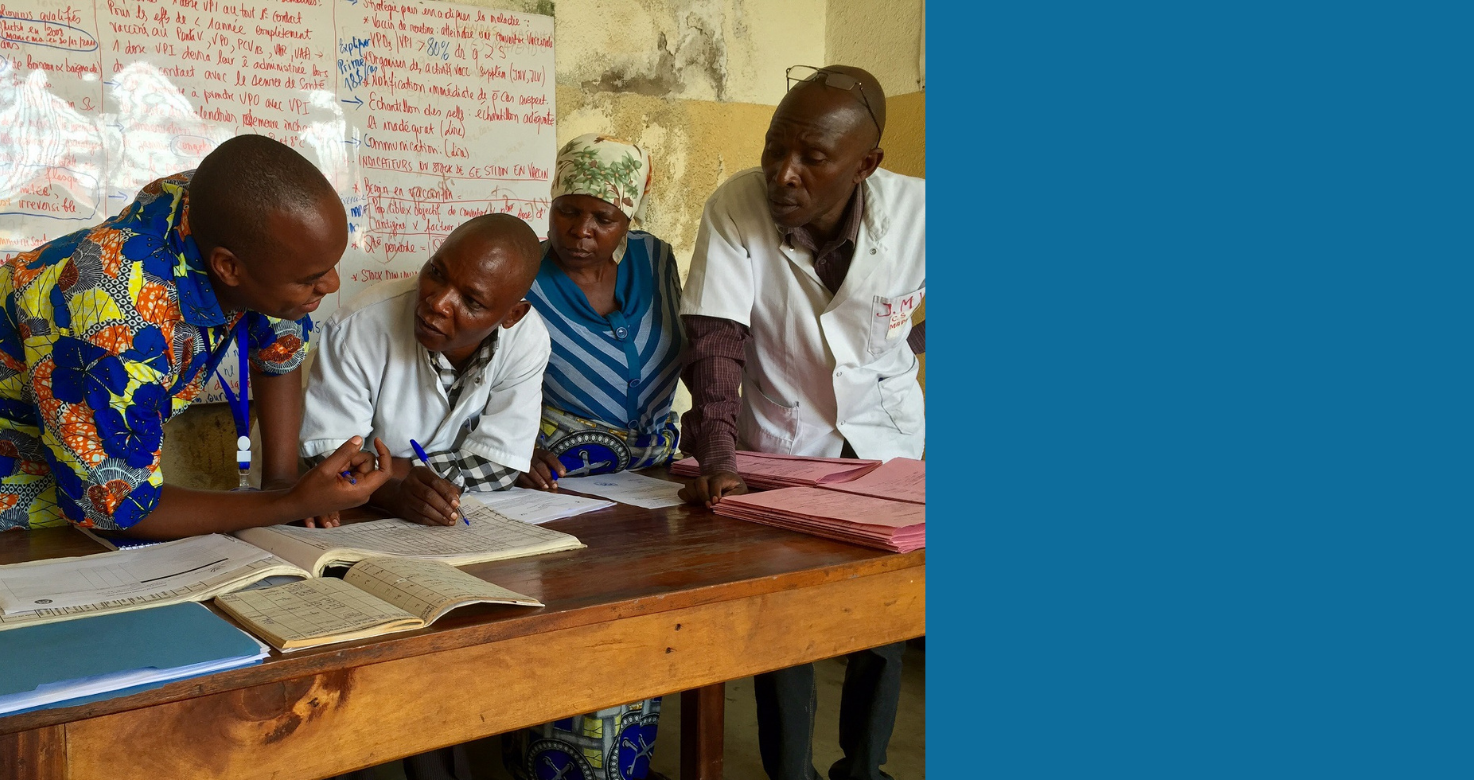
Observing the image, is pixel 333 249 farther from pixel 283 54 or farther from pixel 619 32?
pixel 619 32

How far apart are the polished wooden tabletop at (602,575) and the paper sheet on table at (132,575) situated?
0.41 feet

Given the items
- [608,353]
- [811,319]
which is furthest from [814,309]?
[608,353]

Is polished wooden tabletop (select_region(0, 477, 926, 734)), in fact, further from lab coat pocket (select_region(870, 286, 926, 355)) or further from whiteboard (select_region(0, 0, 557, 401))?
whiteboard (select_region(0, 0, 557, 401))

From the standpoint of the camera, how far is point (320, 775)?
1082 millimetres

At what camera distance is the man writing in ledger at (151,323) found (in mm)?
1383

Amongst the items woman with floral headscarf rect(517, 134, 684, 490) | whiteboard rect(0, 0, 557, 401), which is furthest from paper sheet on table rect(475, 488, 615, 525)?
whiteboard rect(0, 0, 557, 401)

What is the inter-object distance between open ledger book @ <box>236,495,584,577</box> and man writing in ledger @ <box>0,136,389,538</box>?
57mm

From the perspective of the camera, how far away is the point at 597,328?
7.32ft

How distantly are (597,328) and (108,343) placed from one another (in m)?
0.99

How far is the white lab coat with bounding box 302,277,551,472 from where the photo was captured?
1.95 metres

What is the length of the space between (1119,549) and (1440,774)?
0.30ft

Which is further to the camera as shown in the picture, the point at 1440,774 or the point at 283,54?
the point at 283,54

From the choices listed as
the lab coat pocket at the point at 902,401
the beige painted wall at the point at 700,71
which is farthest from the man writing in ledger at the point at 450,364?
the beige painted wall at the point at 700,71

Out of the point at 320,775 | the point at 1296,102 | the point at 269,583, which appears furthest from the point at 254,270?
the point at 1296,102
